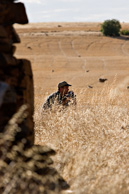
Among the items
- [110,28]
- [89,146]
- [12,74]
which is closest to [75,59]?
[110,28]

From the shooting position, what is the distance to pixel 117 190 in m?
4.30

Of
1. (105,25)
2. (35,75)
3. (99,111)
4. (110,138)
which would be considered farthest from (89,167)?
(105,25)

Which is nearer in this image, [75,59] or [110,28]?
[75,59]

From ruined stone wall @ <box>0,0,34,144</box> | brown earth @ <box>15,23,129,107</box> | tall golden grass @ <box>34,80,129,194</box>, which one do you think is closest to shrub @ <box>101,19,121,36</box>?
brown earth @ <box>15,23,129,107</box>

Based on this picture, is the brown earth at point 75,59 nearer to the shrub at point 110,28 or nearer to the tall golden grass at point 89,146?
the shrub at point 110,28

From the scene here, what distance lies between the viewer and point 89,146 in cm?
540

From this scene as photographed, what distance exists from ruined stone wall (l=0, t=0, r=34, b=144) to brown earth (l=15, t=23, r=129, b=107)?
8.10 metres

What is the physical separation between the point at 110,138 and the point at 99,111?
4.19ft

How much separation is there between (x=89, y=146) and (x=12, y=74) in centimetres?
157

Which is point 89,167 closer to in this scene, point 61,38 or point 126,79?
point 126,79

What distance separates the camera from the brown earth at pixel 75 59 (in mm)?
21125

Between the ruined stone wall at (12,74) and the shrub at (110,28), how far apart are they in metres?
50.1

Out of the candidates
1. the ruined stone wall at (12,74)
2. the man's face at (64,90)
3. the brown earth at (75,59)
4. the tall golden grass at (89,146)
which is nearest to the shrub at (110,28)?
the brown earth at (75,59)

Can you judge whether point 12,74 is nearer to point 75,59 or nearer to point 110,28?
point 75,59
